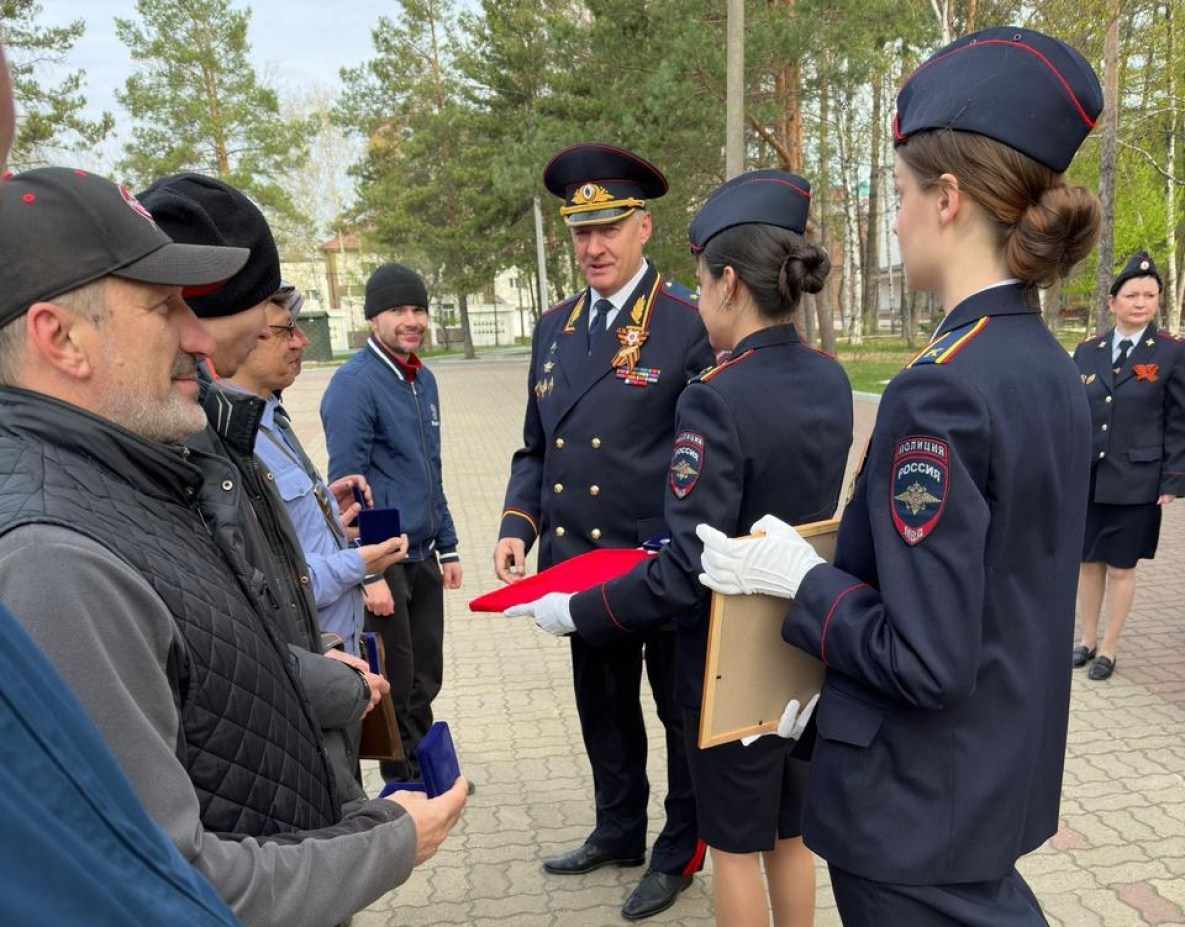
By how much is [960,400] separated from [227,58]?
39.4 m

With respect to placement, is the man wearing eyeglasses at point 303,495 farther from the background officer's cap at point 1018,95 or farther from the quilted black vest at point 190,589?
the background officer's cap at point 1018,95

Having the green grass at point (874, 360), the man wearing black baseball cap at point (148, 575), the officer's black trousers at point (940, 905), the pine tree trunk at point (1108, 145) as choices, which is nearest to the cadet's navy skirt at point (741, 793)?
the officer's black trousers at point (940, 905)

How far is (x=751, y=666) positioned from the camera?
1809 millimetres

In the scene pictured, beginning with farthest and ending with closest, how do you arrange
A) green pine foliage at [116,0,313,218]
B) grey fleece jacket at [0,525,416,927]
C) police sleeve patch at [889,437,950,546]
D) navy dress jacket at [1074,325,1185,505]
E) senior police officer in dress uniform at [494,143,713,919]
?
green pine foliage at [116,0,313,218], navy dress jacket at [1074,325,1185,505], senior police officer in dress uniform at [494,143,713,919], police sleeve patch at [889,437,950,546], grey fleece jacket at [0,525,416,927]

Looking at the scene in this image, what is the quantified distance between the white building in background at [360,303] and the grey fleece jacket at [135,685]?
42.5 m

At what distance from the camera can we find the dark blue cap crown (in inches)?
90.5

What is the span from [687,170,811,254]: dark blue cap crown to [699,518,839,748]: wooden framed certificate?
0.85 meters

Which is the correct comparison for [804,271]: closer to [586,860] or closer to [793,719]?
[793,719]

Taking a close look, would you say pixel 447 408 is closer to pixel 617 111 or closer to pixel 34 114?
pixel 617 111

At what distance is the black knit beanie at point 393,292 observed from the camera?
3891 mm

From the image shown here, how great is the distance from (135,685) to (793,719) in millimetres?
1275

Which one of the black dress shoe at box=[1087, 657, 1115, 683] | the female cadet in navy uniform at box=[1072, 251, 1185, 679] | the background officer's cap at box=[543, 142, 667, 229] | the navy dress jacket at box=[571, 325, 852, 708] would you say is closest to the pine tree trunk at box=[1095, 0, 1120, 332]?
the female cadet in navy uniform at box=[1072, 251, 1185, 679]

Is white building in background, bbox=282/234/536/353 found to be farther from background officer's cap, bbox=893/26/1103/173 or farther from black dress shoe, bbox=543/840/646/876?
background officer's cap, bbox=893/26/1103/173

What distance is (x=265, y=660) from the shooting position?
1.39 meters
